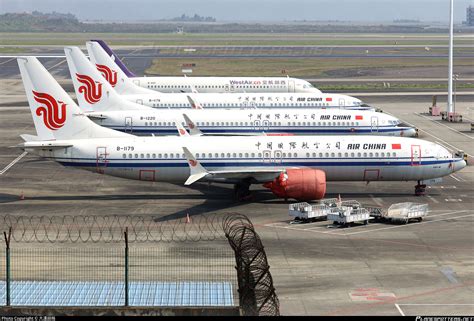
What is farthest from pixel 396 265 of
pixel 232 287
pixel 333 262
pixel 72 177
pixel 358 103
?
pixel 358 103

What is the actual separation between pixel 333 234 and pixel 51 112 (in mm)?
22211

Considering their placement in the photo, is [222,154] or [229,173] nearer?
[229,173]

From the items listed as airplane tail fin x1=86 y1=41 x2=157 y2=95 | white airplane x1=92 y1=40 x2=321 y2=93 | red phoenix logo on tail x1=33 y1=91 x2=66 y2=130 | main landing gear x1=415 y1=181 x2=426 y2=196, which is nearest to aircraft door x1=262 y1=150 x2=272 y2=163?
main landing gear x1=415 y1=181 x2=426 y2=196

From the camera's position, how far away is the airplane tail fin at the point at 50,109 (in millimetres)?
60188

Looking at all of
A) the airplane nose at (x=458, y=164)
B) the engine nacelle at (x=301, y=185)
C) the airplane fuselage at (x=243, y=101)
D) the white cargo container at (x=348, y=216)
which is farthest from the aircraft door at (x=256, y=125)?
the white cargo container at (x=348, y=216)

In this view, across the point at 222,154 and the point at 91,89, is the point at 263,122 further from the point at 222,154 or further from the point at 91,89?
the point at 222,154

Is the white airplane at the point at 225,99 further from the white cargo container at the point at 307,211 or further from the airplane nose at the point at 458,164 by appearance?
the white cargo container at the point at 307,211

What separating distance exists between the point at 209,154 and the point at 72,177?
51.1 feet

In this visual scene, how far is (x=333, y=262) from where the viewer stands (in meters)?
45.2

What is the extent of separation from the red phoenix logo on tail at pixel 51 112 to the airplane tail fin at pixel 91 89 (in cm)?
2232

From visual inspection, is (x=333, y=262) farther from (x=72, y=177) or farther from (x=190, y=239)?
(x=72, y=177)

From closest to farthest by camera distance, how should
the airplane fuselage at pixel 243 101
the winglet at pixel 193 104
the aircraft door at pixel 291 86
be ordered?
the winglet at pixel 193 104
the airplane fuselage at pixel 243 101
the aircraft door at pixel 291 86

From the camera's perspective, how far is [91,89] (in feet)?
275

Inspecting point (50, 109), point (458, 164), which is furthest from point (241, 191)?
point (458, 164)
